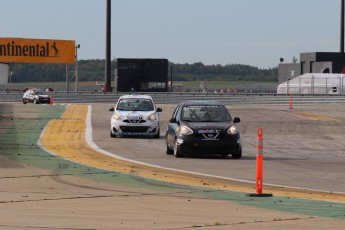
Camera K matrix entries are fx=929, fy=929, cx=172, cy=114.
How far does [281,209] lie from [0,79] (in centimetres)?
947

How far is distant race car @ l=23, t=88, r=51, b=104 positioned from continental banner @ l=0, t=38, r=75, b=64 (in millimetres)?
5663

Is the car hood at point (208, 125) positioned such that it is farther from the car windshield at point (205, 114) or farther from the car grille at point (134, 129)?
the car grille at point (134, 129)

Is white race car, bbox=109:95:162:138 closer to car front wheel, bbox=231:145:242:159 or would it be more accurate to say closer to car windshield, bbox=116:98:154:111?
car windshield, bbox=116:98:154:111

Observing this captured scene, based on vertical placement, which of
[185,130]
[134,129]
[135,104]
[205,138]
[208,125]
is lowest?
[134,129]

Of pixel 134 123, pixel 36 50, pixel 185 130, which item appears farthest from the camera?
pixel 36 50

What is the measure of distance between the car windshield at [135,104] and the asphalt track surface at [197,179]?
128 cm

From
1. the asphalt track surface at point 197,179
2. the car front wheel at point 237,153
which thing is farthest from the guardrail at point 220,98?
the car front wheel at point 237,153

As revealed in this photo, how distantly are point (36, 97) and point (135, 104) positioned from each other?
40312 millimetres

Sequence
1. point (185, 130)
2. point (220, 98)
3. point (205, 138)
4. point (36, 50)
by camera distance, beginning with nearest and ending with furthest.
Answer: point (205, 138) < point (185, 130) < point (220, 98) < point (36, 50)

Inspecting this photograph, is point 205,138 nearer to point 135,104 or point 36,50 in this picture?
point 135,104

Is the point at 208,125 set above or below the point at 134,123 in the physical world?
above

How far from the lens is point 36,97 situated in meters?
72.4

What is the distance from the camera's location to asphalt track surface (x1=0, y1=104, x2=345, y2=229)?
1147 centimetres

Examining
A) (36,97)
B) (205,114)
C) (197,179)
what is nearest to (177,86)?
(36,97)
